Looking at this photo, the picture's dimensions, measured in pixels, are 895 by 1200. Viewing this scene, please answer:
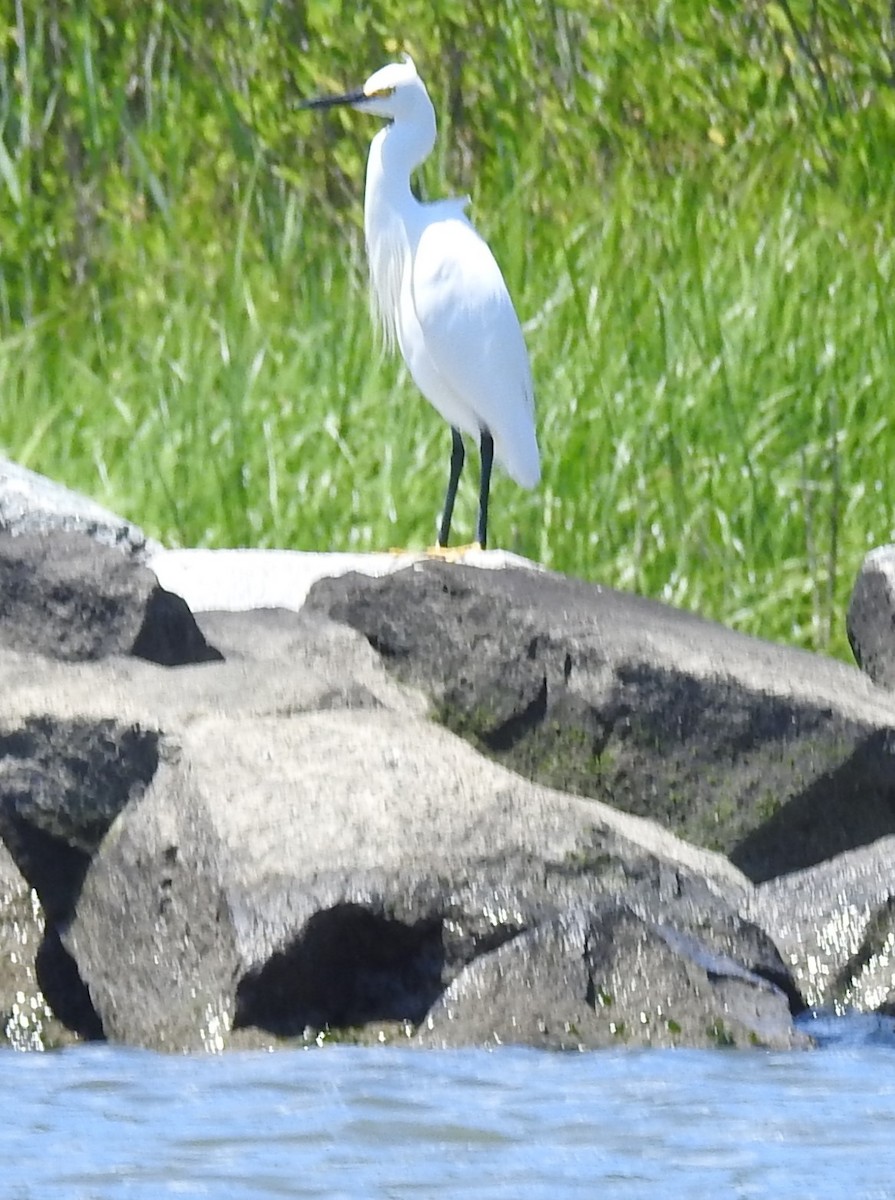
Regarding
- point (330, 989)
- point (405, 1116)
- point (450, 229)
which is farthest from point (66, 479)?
point (405, 1116)

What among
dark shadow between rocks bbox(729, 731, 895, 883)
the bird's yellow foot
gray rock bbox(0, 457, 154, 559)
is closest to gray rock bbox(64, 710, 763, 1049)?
dark shadow between rocks bbox(729, 731, 895, 883)

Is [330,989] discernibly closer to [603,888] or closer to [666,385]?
[603,888]

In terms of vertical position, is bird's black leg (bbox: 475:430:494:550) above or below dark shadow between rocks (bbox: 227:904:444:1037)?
above

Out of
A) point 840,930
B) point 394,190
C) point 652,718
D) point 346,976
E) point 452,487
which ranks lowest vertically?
point 346,976

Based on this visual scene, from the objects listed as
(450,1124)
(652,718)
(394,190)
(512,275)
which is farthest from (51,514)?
(512,275)

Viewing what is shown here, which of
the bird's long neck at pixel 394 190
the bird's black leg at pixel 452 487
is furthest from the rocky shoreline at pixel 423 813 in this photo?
the bird's long neck at pixel 394 190

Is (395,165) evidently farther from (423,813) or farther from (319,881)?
(319,881)

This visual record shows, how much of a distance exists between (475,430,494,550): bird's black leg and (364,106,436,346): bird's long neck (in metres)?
0.49

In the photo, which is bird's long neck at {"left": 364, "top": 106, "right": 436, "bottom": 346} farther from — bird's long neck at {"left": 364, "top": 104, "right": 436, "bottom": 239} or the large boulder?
the large boulder

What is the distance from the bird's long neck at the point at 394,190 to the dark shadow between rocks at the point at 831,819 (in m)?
2.34

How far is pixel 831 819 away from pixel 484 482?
1909mm

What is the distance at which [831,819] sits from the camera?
180 inches

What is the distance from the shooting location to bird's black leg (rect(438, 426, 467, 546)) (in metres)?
6.06

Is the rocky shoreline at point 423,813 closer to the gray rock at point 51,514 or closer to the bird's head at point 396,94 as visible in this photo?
the gray rock at point 51,514
